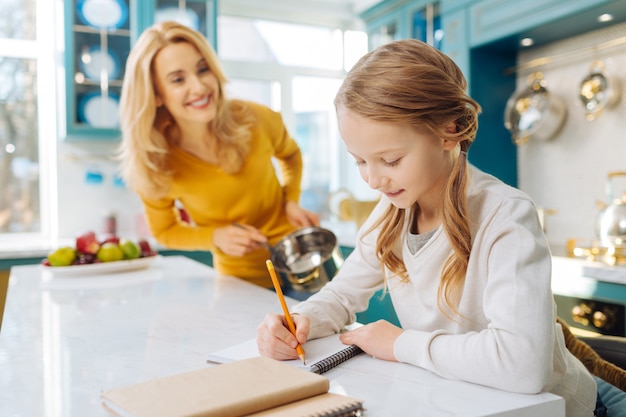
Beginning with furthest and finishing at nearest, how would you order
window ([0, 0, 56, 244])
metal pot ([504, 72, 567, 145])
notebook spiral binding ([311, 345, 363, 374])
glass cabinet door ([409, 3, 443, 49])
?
window ([0, 0, 56, 244]) → glass cabinet door ([409, 3, 443, 49]) → metal pot ([504, 72, 567, 145]) → notebook spiral binding ([311, 345, 363, 374])

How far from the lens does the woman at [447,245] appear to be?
0.77 m

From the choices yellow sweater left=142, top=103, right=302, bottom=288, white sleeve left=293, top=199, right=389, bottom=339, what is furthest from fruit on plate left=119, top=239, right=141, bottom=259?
white sleeve left=293, top=199, right=389, bottom=339

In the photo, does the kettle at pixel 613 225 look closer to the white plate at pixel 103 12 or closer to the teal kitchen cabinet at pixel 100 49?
the teal kitchen cabinet at pixel 100 49

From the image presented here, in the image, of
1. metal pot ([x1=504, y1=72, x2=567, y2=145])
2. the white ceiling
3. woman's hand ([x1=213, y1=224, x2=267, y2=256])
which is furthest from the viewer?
the white ceiling

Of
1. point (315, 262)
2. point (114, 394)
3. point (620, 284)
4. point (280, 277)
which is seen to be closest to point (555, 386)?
point (114, 394)

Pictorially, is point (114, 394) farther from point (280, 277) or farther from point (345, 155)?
point (345, 155)

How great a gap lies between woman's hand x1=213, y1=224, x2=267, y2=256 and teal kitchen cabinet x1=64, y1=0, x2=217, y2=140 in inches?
80.7

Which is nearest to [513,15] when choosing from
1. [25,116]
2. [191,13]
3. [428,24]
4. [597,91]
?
[597,91]

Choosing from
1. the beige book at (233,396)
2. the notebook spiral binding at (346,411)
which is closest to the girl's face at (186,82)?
the beige book at (233,396)

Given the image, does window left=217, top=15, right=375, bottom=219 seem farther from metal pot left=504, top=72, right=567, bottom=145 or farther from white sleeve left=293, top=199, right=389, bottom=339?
white sleeve left=293, top=199, right=389, bottom=339

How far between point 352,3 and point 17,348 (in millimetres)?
3979

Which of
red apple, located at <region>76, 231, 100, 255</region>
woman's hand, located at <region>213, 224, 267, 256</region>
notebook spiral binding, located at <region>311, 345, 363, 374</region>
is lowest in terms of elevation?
notebook spiral binding, located at <region>311, 345, 363, 374</region>

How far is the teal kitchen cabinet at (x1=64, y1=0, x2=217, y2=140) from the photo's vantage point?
343cm

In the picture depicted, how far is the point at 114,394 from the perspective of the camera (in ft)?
2.21
